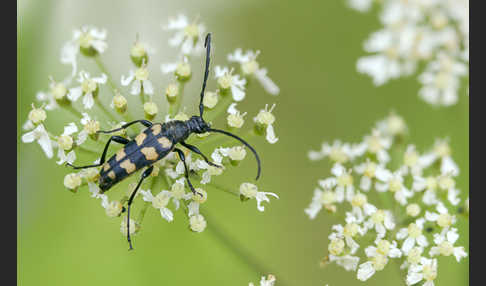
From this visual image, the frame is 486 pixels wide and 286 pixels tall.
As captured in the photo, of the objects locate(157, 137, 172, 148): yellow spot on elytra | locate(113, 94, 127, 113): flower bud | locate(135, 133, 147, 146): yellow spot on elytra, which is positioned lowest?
locate(157, 137, 172, 148): yellow spot on elytra

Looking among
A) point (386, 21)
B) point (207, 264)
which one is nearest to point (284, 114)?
point (386, 21)

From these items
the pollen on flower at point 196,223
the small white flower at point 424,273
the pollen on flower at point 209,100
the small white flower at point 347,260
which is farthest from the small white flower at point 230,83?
the small white flower at point 424,273

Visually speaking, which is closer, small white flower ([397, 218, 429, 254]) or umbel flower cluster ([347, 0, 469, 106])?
small white flower ([397, 218, 429, 254])

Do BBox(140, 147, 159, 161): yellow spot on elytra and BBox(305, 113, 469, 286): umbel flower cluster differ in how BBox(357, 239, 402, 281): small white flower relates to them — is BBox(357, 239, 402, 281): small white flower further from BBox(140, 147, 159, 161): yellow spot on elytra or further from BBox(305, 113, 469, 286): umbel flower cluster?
BBox(140, 147, 159, 161): yellow spot on elytra

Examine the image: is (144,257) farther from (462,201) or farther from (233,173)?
(462,201)

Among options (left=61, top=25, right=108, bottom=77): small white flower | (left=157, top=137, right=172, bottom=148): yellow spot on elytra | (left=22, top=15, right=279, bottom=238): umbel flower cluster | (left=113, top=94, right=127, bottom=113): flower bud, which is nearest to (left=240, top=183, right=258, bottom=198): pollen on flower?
(left=22, top=15, right=279, bottom=238): umbel flower cluster

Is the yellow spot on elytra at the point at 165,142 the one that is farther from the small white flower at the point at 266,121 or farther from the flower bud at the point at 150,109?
the small white flower at the point at 266,121

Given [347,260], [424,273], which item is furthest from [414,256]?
[347,260]
